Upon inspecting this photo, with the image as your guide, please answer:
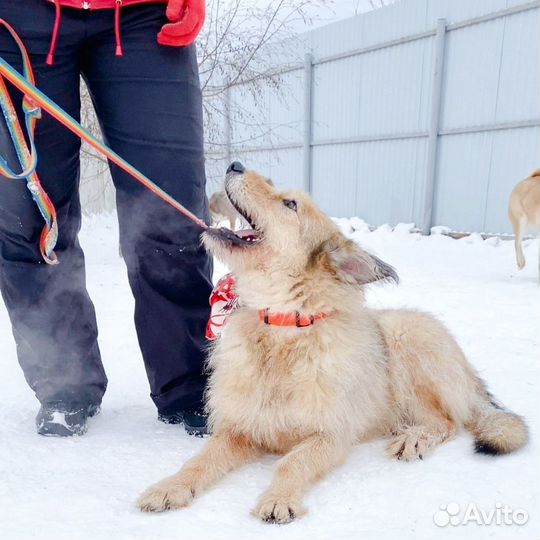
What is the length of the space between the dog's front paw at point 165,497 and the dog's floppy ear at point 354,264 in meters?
0.93

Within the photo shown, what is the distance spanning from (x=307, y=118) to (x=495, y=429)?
978 cm

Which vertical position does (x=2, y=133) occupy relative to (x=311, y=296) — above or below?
above

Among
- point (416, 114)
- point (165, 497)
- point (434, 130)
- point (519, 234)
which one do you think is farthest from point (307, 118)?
point (165, 497)

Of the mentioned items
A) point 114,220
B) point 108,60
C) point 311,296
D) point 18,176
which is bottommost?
point 114,220

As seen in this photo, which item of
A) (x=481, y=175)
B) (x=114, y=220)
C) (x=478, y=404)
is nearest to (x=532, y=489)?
(x=478, y=404)

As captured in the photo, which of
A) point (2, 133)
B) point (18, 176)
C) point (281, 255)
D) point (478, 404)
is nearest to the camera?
point (18, 176)

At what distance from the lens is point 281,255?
6.73 ft

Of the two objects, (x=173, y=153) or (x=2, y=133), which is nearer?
(x=2, y=133)

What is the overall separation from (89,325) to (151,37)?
1.19m

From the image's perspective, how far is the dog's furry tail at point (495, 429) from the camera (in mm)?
1851

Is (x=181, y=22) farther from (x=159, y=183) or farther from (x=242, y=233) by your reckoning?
(x=242, y=233)

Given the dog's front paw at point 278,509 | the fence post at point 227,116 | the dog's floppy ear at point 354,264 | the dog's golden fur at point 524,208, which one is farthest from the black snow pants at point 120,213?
the fence post at point 227,116

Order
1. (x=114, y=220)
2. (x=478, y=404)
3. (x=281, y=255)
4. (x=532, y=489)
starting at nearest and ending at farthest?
(x=532, y=489) < (x=281, y=255) < (x=478, y=404) < (x=114, y=220)

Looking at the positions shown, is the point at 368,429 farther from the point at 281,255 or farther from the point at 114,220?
the point at 114,220
